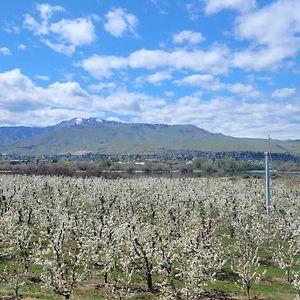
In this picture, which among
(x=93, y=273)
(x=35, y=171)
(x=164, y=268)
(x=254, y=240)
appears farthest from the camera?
(x=35, y=171)

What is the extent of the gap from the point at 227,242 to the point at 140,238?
97.9 ft

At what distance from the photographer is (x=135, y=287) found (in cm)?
4212

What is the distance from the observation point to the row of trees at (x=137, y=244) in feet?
119

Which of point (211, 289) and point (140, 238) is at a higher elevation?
point (140, 238)

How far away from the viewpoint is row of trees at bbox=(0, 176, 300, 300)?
36.3 meters

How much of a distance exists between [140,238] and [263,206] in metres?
49.4

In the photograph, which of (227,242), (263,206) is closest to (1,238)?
(227,242)

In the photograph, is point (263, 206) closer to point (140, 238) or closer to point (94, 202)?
point (94, 202)

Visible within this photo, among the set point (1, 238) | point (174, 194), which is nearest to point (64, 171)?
point (174, 194)

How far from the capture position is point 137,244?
136ft

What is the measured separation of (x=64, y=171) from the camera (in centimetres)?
18475

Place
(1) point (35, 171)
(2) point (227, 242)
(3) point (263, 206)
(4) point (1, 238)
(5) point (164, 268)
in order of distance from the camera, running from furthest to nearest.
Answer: (1) point (35, 171) < (3) point (263, 206) < (2) point (227, 242) < (4) point (1, 238) < (5) point (164, 268)

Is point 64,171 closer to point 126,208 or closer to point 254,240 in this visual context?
point 126,208

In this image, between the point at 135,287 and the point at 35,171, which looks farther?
the point at 35,171
